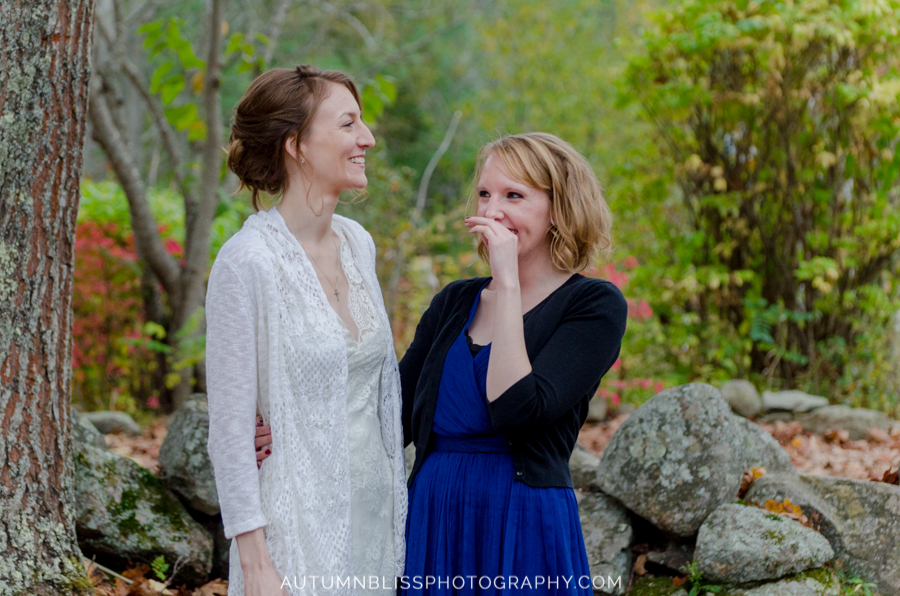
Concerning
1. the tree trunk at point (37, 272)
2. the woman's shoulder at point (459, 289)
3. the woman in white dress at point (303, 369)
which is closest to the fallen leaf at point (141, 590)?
the tree trunk at point (37, 272)

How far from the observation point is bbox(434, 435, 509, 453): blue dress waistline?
1.98 meters

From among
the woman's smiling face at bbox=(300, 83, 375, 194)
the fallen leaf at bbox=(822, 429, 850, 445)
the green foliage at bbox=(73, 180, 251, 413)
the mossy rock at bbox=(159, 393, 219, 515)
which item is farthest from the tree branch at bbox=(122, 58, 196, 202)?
the fallen leaf at bbox=(822, 429, 850, 445)

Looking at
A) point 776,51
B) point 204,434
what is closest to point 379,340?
point 204,434

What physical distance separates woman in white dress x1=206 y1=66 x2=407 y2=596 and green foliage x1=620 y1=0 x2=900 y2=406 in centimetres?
427

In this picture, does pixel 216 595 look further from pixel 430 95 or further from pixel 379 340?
pixel 430 95

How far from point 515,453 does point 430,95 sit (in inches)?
638

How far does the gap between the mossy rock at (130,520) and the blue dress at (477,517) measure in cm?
144

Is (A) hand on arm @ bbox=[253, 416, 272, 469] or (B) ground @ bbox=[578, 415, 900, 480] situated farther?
(B) ground @ bbox=[578, 415, 900, 480]

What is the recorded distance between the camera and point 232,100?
1382 cm

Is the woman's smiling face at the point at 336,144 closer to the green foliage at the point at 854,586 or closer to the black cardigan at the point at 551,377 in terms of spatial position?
the black cardigan at the point at 551,377

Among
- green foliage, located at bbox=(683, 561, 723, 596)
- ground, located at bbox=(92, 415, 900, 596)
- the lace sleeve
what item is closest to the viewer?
the lace sleeve

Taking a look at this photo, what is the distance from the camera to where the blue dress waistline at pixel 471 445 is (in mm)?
1984

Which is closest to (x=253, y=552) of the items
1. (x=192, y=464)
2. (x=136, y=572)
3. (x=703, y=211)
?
(x=136, y=572)

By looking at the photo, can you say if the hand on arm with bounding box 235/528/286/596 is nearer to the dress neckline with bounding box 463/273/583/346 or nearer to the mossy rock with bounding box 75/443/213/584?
the dress neckline with bounding box 463/273/583/346
